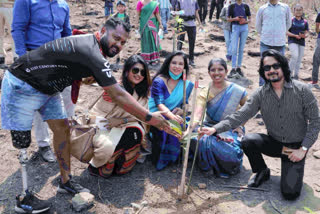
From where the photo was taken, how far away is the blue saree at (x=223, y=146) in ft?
10.2

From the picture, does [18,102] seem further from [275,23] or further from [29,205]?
[275,23]

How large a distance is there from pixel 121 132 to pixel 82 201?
744 mm

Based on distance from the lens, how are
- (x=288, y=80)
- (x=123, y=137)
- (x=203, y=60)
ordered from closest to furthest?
(x=288, y=80)
(x=123, y=137)
(x=203, y=60)

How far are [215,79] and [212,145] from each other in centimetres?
71

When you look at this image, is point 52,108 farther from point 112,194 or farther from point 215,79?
point 215,79

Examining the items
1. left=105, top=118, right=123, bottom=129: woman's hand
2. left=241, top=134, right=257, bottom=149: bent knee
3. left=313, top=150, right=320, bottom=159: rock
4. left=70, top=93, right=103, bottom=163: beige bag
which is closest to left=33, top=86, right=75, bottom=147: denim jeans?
left=70, top=93, right=103, bottom=163: beige bag

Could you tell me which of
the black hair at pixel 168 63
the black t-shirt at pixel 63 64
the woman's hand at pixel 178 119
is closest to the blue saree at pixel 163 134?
the black hair at pixel 168 63

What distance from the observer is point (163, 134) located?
10.7 feet

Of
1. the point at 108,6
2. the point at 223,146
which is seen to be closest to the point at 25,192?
the point at 223,146

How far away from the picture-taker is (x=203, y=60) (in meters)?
7.60

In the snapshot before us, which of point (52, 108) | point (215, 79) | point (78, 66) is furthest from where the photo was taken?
point (215, 79)

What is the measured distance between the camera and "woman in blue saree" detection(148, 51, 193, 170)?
326 centimetres

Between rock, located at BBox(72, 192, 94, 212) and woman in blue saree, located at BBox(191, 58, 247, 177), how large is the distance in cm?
117

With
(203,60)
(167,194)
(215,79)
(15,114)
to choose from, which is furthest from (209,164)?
(203,60)
